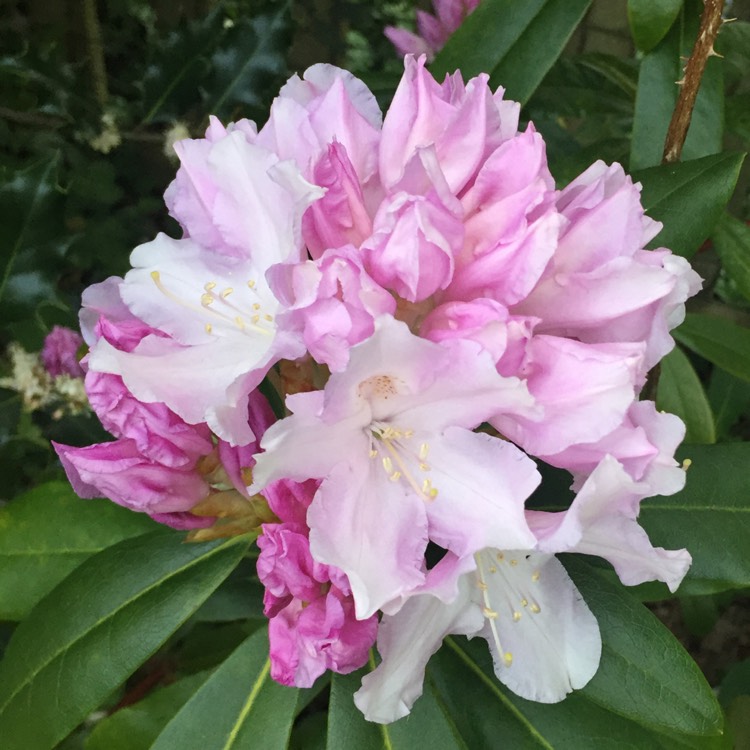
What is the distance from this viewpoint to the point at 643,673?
2.31 ft

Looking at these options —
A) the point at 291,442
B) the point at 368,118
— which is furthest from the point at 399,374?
the point at 368,118

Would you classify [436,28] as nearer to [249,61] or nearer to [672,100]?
[249,61]

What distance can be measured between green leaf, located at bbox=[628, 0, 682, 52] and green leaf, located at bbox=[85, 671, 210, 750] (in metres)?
0.91

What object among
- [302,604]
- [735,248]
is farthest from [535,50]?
[302,604]

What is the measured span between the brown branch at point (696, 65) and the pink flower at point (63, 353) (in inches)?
31.4

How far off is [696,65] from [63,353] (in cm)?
86

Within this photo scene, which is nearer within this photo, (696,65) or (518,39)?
(696,65)

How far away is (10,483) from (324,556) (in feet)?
3.36

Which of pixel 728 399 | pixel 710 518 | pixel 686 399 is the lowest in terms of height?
pixel 728 399

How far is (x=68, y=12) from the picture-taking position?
1793mm

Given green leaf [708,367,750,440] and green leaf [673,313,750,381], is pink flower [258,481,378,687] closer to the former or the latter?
green leaf [673,313,750,381]

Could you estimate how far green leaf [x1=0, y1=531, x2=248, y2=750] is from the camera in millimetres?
734

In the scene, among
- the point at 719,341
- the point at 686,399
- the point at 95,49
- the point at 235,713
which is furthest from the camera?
the point at 95,49

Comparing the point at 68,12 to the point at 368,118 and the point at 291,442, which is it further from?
the point at 291,442
